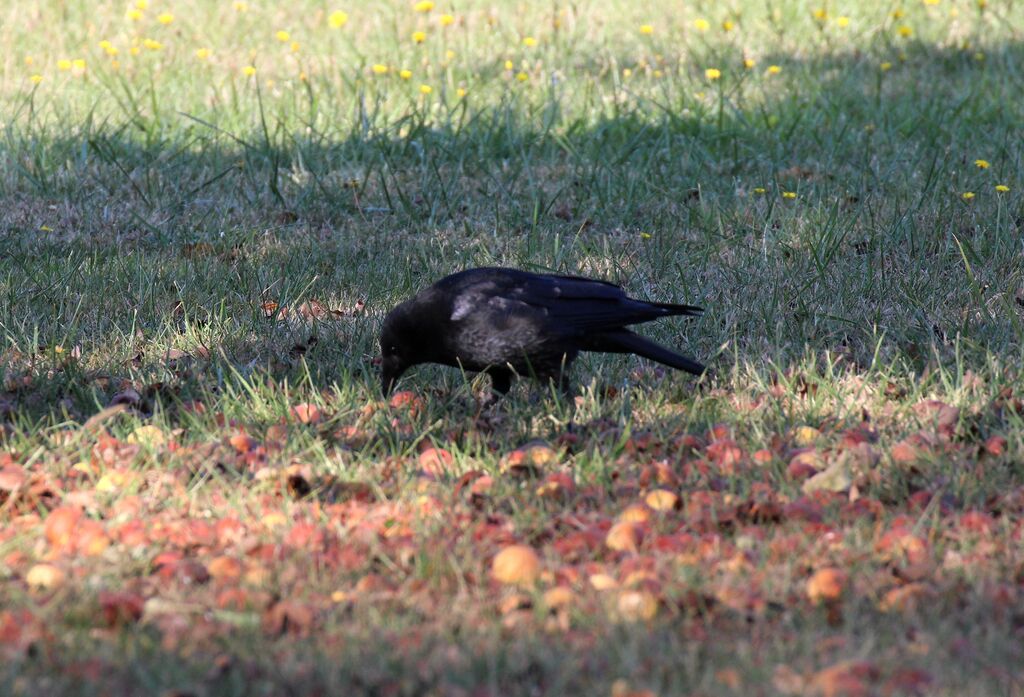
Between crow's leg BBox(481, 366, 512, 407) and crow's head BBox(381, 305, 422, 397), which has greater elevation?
crow's head BBox(381, 305, 422, 397)

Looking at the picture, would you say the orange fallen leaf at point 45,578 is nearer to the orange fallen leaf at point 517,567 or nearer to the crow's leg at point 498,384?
the orange fallen leaf at point 517,567

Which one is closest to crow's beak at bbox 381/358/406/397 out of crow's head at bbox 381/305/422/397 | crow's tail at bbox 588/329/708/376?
crow's head at bbox 381/305/422/397

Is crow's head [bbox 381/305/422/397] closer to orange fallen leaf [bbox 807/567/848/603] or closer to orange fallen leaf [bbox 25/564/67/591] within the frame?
orange fallen leaf [bbox 25/564/67/591]

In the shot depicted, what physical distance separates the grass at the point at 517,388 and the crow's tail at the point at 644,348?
0.12 meters

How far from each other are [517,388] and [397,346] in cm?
43

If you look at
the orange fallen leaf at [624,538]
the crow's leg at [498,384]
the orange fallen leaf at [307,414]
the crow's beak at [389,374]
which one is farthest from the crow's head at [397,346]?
the orange fallen leaf at [624,538]

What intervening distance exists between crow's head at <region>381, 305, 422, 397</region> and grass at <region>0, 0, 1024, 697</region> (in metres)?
0.06

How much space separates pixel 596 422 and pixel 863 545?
1096mm

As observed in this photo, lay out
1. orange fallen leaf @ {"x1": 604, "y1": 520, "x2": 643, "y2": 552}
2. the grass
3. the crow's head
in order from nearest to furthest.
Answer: the grass < orange fallen leaf @ {"x1": 604, "y1": 520, "x2": 643, "y2": 552} < the crow's head

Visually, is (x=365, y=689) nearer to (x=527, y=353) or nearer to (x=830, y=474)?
(x=830, y=474)

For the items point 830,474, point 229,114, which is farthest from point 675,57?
point 830,474

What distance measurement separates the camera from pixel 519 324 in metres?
4.02

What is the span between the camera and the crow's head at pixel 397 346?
4145 mm

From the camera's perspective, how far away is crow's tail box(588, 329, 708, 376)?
4.07 m
